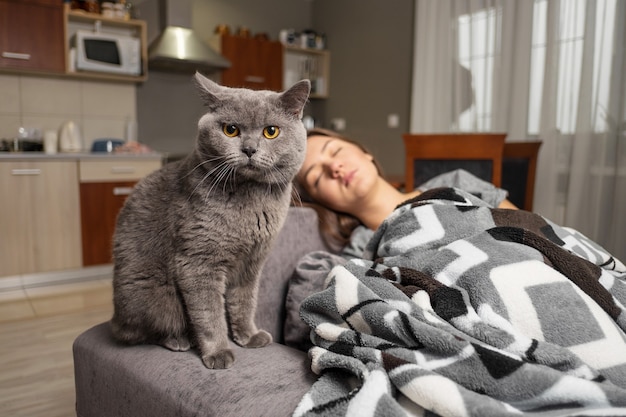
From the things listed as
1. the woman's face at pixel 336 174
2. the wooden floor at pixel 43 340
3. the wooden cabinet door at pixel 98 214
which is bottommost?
the wooden floor at pixel 43 340

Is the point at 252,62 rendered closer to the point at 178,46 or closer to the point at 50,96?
the point at 178,46

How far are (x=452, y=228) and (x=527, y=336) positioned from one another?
0.32 meters

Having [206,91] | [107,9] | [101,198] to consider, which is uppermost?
[107,9]

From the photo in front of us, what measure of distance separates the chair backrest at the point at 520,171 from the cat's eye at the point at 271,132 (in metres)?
1.94

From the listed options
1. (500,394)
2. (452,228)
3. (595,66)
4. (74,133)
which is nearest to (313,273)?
(452,228)

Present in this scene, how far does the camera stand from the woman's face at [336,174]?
151 centimetres

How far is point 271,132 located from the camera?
938 mm

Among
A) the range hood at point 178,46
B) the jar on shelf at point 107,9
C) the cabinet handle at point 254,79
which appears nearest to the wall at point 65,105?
the range hood at point 178,46

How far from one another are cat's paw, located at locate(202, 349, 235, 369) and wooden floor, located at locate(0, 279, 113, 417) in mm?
1091

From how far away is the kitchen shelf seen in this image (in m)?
3.46

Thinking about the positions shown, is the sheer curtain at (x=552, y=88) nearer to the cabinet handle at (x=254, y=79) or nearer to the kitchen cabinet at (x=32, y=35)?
the cabinet handle at (x=254, y=79)

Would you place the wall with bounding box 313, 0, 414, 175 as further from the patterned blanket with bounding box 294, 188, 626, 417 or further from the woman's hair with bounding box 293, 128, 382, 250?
the patterned blanket with bounding box 294, 188, 626, 417

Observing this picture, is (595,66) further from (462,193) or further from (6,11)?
(6,11)

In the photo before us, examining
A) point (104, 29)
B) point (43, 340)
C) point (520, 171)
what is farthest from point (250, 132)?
point (104, 29)
